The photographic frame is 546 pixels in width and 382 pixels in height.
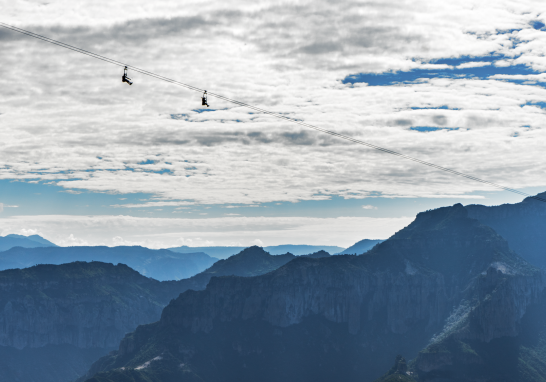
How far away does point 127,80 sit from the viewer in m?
97.6

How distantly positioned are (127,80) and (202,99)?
15528 mm

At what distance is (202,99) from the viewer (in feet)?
347

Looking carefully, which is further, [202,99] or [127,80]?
[202,99]
